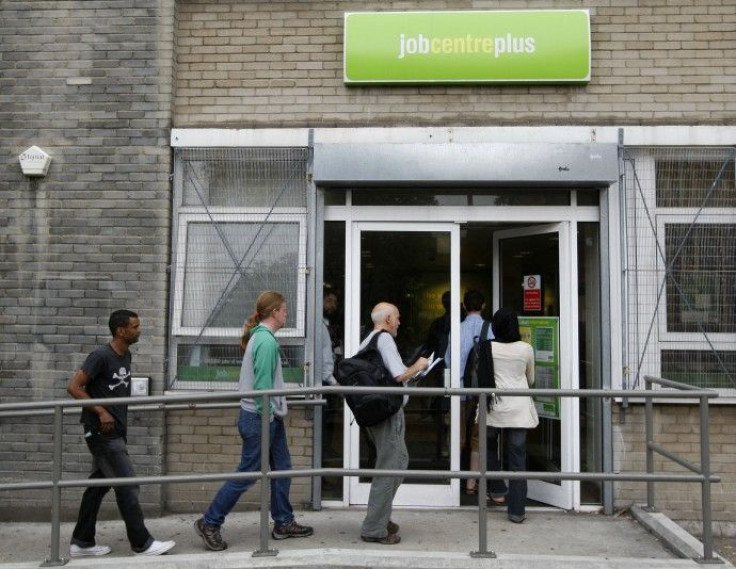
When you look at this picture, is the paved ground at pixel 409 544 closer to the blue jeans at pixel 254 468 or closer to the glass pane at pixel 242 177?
the blue jeans at pixel 254 468

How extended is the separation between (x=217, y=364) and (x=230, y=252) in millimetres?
952

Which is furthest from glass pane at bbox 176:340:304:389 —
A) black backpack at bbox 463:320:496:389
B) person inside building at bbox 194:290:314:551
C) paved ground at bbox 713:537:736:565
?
paved ground at bbox 713:537:736:565

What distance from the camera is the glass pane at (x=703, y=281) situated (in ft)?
18.7

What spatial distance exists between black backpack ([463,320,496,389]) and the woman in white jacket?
0.05 metres

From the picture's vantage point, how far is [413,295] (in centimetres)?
598

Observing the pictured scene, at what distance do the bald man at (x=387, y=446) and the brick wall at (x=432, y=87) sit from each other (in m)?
2.09

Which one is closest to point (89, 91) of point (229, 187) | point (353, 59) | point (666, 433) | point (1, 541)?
point (229, 187)

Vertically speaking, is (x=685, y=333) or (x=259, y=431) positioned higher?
(x=685, y=333)

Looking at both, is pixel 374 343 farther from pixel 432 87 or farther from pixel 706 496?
pixel 432 87

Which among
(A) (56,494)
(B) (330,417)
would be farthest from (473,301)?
(A) (56,494)

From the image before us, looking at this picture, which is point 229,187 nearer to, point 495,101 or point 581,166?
point 495,101

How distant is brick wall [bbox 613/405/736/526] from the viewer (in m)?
5.55

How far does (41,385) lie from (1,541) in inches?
48.9

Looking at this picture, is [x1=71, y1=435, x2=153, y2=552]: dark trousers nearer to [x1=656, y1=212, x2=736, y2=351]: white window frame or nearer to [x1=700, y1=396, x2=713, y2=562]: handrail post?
[x1=700, y1=396, x2=713, y2=562]: handrail post
